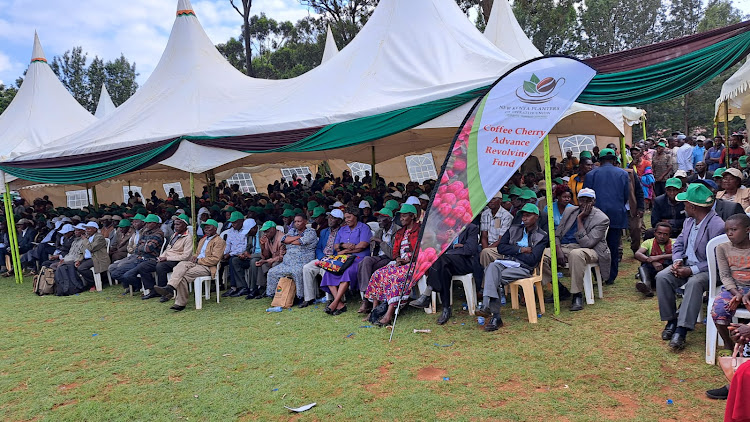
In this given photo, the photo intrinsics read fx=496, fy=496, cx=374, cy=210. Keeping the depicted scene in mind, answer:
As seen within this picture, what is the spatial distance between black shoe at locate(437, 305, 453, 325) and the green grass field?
8 centimetres

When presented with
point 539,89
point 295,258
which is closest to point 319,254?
point 295,258

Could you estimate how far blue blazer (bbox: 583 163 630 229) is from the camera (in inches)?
235

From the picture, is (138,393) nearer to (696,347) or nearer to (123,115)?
(696,347)

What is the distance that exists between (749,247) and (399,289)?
3168 mm

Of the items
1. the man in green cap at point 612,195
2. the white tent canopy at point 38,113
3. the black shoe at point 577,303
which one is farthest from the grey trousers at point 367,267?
the white tent canopy at point 38,113

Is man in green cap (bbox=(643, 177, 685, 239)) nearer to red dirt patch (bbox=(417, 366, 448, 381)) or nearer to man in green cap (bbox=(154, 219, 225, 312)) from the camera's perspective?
red dirt patch (bbox=(417, 366, 448, 381))

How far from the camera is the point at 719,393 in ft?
10.3

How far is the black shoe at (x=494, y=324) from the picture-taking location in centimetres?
485

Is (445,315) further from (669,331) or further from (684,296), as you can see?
(684,296)

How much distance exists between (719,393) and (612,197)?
329 cm

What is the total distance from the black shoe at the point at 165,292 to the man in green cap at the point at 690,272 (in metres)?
6.05

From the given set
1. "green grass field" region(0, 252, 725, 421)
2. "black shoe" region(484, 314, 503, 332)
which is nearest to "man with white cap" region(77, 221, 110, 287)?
"green grass field" region(0, 252, 725, 421)

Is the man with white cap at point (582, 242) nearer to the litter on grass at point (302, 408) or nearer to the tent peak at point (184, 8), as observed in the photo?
the litter on grass at point (302, 408)

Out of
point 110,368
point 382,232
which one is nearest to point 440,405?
point 110,368
